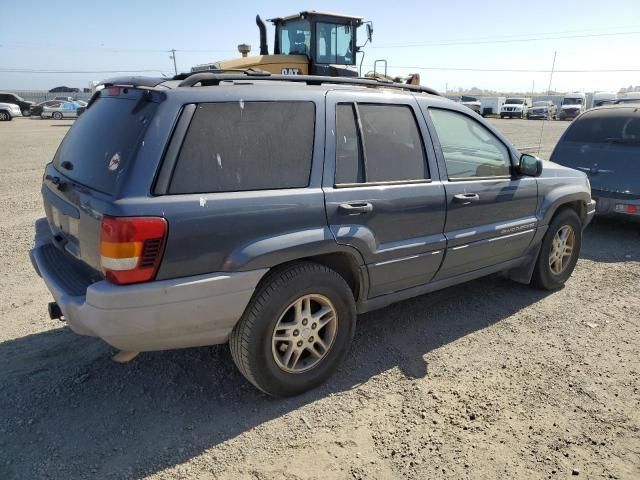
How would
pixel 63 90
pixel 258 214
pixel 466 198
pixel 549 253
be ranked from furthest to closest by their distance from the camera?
pixel 63 90 < pixel 549 253 < pixel 466 198 < pixel 258 214

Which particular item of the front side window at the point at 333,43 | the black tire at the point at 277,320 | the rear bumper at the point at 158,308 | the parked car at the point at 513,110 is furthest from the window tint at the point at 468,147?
the parked car at the point at 513,110

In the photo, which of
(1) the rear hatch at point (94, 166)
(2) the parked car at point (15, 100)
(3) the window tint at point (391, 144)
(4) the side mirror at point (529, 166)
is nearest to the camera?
(1) the rear hatch at point (94, 166)

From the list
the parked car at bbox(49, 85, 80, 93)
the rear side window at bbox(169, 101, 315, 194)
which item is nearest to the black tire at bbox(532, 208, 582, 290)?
the rear side window at bbox(169, 101, 315, 194)

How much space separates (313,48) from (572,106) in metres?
39.4

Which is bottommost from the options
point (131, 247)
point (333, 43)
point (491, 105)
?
point (131, 247)

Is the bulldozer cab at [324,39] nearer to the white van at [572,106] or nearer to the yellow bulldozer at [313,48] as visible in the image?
the yellow bulldozer at [313,48]

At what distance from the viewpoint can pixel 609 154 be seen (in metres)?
6.86

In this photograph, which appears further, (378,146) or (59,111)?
(59,111)

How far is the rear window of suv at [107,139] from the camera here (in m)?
2.48

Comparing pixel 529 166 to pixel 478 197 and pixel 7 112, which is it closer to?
pixel 478 197

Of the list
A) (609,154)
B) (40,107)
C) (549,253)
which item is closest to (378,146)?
(549,253)

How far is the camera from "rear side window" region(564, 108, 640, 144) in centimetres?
689

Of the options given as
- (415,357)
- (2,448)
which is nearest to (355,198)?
(415,357)

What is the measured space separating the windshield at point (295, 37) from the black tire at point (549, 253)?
7925 millimetres
